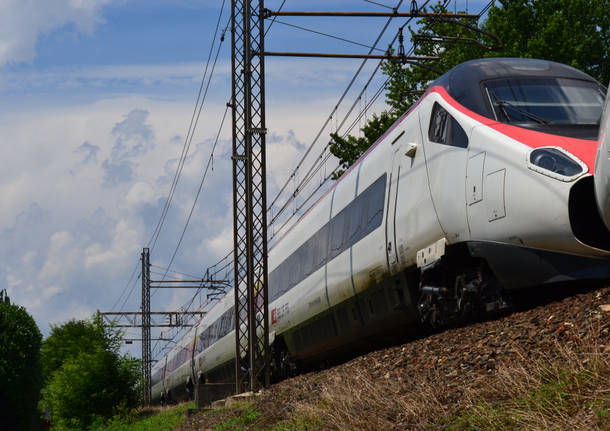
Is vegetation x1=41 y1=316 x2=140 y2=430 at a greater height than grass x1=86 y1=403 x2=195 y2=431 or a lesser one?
greater

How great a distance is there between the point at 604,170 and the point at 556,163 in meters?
1.19

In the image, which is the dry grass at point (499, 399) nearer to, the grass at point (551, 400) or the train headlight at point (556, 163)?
the grass at point (551, 400)

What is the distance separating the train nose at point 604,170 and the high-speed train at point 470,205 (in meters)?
0.02

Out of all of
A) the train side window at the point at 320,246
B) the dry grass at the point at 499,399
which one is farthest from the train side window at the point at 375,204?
the dry grass at the point at 499,399

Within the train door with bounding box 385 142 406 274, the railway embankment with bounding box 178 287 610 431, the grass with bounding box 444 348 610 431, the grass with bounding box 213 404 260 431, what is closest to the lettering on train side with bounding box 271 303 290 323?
the grass with bounding box 213 404 260 431

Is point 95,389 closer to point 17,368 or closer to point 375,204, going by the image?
point 17,368

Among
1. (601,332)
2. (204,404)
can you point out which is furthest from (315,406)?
(204,404)

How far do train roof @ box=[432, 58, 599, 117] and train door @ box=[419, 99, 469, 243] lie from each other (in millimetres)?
303

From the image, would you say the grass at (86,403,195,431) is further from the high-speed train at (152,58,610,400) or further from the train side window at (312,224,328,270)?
the high-speed train at (152,58,610,400)

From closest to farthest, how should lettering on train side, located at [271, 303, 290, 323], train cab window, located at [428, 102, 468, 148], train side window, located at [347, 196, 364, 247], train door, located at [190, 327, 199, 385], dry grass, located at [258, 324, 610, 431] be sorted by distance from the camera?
dry grass, located at [258, 324, 610, 431], train cab window, located at [428, 102, 468, 148], train side window, located at [347, 196, 364, 247], lettering on train side, located at [271, 303, 290, 323], train door, located at [190, 327, 199, 385]

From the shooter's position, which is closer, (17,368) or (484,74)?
(484,74)

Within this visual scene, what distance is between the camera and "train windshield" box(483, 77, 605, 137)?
10062 millimetres

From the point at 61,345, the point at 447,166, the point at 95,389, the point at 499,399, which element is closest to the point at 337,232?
the point at 447,166

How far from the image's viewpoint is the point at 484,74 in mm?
11023
